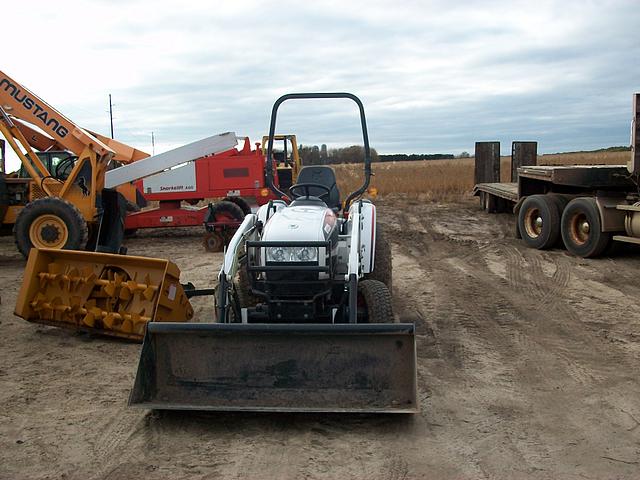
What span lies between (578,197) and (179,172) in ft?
24.2

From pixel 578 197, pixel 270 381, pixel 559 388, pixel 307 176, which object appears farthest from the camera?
pixel 578 197

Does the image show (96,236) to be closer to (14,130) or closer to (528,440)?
(14,130)

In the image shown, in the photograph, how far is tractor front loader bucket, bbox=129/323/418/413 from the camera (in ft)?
14.8

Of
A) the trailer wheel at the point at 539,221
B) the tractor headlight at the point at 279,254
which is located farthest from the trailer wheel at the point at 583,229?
the tractor headlight at the point at 279,254

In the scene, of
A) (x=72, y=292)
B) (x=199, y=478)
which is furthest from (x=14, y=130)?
(x=199, y=478)

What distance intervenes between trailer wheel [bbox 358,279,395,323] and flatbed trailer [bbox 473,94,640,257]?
6254 millimetres

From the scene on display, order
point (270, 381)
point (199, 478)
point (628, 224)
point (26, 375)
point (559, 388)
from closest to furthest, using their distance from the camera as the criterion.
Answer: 1. point (199, 478)
2. point (270, 381)
3. point (559, 388)
4. point (26, 375)
5. point (628, 224)

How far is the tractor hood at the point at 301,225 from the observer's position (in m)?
5.34

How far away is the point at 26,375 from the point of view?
17.9 feet

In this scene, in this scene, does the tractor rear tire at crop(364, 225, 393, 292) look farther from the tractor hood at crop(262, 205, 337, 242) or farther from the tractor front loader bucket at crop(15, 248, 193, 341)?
the tractor front loader bucket at crop(15, 248, 193, 341)

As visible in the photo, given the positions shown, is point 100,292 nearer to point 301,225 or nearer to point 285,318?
point 285,318

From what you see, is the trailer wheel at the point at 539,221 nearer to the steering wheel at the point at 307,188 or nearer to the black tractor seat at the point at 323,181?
the black tractor seat at the point at 323,181

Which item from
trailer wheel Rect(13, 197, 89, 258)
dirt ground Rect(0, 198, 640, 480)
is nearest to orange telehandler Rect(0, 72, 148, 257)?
trailer wheel Rect(13, 197, 89, 258)

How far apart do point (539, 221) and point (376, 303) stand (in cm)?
791
